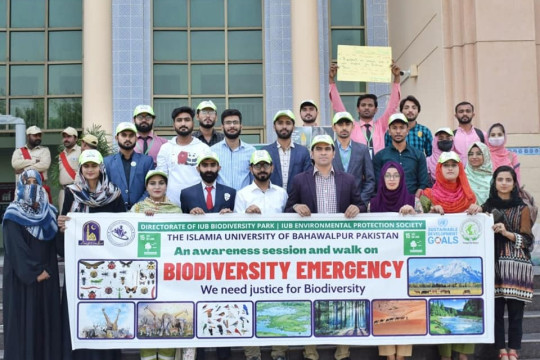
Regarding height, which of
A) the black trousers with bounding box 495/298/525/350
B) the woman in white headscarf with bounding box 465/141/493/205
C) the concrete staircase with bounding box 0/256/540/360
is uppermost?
the woman in white headscarf with bounding box 465/141/493/205

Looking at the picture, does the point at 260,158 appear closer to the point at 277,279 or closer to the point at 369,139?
the point at 277,279

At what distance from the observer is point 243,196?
6379mm

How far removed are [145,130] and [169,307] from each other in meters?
2.27

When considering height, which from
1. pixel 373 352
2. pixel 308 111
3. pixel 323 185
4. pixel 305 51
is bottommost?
pixel 373 352

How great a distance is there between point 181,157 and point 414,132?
3001mm

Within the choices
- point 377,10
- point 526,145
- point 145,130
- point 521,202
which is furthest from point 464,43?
point 145,130

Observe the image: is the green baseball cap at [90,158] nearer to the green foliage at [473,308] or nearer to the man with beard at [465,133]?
the green foliage at [473,308]

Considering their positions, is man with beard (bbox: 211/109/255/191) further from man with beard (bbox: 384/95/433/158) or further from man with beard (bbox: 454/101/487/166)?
man with beard (bbox: 454/101/487/166)

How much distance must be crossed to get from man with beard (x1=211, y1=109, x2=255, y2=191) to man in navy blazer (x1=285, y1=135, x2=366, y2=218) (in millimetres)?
896

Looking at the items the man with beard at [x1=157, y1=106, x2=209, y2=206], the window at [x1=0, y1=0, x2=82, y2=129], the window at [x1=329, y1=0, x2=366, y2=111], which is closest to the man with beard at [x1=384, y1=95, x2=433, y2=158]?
the man with beard at [x1=157, y1=106, x2=209, y2=206]

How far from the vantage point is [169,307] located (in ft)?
20.1

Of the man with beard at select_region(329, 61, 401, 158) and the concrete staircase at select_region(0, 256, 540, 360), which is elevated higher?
the man with beard at select_region(329, 61, 401, 158)

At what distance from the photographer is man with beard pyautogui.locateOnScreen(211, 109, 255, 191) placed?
7.04m

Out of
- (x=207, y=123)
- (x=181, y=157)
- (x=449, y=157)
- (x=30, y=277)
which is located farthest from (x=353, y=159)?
(x=30, y=277)
